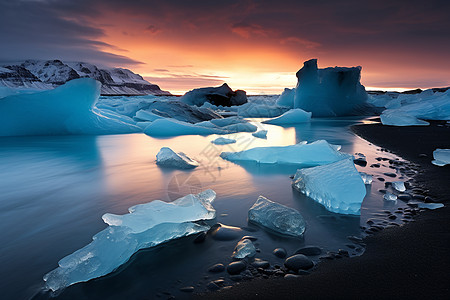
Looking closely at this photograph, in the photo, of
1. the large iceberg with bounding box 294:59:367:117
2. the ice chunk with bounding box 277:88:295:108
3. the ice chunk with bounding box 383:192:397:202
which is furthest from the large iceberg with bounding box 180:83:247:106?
the ice chunk with bounding box 383:192:397:202

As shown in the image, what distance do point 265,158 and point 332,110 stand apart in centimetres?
1393

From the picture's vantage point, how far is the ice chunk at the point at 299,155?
11.1 feet

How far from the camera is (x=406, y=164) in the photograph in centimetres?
327

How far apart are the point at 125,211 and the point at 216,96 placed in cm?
2305

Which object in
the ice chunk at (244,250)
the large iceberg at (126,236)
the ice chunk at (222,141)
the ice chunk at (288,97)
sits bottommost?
the ice chunk at (222,141)

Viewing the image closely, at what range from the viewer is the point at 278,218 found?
1592mm

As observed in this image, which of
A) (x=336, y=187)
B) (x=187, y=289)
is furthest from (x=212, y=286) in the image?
(x=336, y=187)

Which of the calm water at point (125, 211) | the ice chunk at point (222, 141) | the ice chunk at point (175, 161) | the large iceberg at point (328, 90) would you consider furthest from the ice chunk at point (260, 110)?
the ice chunk at point (175, 161)

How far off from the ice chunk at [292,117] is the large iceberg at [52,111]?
25.4 ft

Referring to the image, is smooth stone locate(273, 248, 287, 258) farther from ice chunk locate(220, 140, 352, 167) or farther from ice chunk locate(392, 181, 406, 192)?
ice chunk locate(220, 140, 352, 167)

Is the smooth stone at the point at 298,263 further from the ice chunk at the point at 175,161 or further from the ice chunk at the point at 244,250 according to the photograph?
the ice chunk at the point at 175,161

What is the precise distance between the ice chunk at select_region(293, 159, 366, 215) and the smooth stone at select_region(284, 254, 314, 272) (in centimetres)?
74

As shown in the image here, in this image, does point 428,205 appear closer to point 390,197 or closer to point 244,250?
point 390,197

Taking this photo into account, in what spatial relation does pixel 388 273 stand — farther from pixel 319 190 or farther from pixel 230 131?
pixel 230 131
